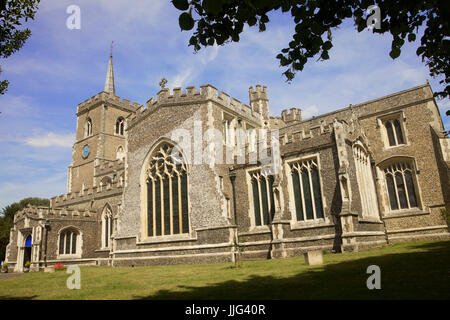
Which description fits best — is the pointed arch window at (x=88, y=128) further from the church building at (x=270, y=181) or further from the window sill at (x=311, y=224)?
the window sill at (x=311, y=224)

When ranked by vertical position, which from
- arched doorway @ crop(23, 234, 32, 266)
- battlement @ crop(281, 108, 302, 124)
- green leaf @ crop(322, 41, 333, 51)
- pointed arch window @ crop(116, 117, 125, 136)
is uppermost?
pointed arch window @ crop(116, 117, 125, 136)

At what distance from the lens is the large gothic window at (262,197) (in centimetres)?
1817

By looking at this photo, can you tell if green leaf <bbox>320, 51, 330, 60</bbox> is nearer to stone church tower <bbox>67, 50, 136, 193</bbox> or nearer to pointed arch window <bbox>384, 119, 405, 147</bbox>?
pointed arch window <bbox>384, 119, 405, 147</bbox>

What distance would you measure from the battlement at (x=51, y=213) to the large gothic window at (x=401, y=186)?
2304cm

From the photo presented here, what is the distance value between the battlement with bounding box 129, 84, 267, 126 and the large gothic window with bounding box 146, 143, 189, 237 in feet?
9.52

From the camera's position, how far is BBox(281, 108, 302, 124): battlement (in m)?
35.5

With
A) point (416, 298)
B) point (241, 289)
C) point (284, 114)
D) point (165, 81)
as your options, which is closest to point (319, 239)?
point (241, 289)

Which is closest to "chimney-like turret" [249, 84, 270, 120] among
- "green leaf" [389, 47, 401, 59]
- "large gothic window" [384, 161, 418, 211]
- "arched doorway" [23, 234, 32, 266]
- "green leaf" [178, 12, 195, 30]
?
"large gothic window" [384, 161, 418, 211]

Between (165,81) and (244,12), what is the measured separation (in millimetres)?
18595

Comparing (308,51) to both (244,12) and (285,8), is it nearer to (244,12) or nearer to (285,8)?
(285,8)

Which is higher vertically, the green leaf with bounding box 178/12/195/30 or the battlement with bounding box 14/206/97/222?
the battlement with bounding box 14/206/97/222

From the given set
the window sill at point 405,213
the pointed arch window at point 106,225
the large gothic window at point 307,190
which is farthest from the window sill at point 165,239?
the window sill at point 405,213

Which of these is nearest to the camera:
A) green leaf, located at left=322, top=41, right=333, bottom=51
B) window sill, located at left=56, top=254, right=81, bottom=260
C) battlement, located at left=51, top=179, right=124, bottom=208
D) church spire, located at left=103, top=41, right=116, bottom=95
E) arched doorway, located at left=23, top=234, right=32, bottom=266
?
green leaf, located at left=322, top=41, right=333, bottom=51

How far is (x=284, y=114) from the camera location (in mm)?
36250
